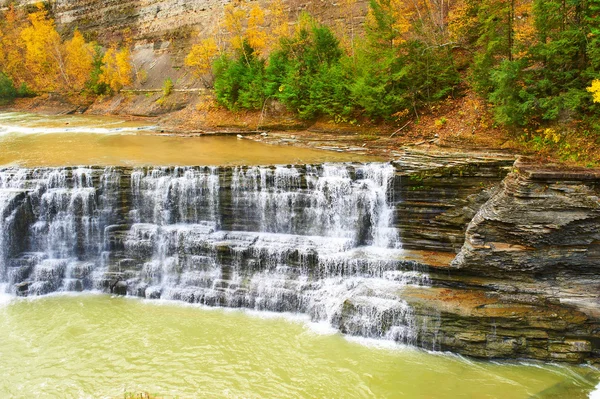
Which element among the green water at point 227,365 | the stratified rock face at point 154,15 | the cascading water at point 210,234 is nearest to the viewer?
the green water at point 227,365

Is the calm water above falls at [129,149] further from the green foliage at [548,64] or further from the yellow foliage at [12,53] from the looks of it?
the yellow foliage at [12,53]

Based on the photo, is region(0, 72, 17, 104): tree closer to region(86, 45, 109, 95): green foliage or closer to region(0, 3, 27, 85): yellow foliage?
region(0, 3, 27, 85): yellow foliage

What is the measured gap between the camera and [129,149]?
2011 cm

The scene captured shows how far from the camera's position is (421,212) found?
1315 centimetres

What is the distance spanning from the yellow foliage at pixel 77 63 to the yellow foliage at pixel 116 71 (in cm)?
225

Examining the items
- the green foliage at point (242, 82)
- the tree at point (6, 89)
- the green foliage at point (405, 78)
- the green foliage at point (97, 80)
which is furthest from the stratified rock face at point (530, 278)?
the tree at point (6, 89)

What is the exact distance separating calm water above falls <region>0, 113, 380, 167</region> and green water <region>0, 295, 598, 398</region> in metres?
6.81

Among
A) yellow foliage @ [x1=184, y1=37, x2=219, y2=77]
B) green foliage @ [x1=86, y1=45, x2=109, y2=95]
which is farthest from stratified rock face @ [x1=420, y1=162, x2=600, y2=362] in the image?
green foliage @ [x1=86, y1=45, x2=109, y2=95]

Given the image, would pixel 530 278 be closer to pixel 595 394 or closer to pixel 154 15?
pixel 595 394

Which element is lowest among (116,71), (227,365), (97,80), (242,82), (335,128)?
(227,365)

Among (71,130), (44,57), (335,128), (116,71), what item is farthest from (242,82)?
(44,57)

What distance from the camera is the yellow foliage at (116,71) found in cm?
3688

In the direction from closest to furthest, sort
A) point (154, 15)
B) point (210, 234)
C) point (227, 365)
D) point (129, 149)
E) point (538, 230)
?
point (227, 365)
point (538, 230)
point (210, 234)
point (129, 149)
point (154, 15)

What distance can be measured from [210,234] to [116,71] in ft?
96.0
